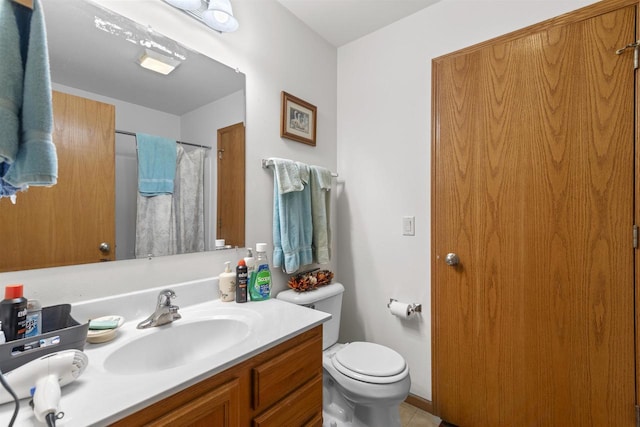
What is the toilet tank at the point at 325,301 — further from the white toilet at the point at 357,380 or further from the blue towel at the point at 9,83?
the blue towel at the point at 9,83

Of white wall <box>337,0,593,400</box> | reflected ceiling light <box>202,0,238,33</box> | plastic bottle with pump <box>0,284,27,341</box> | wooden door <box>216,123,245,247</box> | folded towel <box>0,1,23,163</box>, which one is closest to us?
folded towel <box>0,1,23,163</box>

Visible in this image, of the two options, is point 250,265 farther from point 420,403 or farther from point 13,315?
point 420,403

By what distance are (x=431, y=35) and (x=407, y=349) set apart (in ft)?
5.97

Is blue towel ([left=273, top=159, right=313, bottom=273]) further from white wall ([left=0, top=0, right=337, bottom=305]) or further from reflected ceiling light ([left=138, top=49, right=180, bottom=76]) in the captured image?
reflected ceiling light ([left=138, top=49, right=180, bottom=76])

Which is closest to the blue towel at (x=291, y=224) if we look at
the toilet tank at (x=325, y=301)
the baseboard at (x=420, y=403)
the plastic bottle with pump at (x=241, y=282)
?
the toilet tank at (x=325, y=301)

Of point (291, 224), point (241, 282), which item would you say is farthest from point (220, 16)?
point (241, 282)

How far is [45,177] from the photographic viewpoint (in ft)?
1.94

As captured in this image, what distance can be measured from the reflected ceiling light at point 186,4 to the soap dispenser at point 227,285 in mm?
1080

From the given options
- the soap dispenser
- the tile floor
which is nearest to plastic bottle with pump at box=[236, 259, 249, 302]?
the soap dispenser

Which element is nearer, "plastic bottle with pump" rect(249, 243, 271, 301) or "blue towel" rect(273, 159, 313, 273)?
"plastic bottle with pump" rect(249, 243, 271, 301)

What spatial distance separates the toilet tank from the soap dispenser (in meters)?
0.28

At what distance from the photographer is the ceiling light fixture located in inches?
44.1

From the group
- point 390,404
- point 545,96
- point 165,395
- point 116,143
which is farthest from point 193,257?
point 545,96

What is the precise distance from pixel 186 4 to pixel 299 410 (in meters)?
1.57
